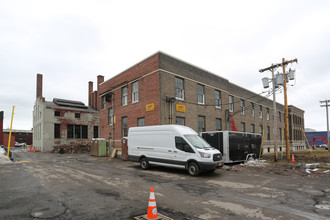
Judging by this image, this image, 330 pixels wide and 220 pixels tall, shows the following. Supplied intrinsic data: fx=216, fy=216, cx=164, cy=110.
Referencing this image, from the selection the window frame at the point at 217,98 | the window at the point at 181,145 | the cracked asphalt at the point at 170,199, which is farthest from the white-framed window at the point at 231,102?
the cracked asphalt at the point at 170,199

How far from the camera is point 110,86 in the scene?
23.7 metres

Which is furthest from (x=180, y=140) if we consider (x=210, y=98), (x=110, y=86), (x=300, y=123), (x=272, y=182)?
(x=300, y=123)

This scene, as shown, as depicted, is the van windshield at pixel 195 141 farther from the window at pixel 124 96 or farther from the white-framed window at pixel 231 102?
the white-framed window at pixel 231 102

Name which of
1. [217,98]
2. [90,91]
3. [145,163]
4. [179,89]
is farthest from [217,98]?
[90,91]

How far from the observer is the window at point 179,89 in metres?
18.9

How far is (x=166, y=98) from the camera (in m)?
17.5

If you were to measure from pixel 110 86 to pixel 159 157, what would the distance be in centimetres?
1382

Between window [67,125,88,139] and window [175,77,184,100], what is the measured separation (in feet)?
87.9

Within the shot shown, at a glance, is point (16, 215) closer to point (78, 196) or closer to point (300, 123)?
point (78, 196)

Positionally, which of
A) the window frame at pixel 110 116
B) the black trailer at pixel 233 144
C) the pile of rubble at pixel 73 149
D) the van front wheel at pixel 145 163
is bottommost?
the pile of rubble at pixel 73 149

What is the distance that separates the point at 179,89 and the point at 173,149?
8.44 metres

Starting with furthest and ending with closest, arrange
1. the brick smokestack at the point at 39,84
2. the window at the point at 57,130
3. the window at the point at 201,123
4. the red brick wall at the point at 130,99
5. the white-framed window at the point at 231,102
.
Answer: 1. the brick smokestack at the point at 39,84
2. the window at the point at 57,130
3. the white-framed window at the point at 231,102
4. the window at the point at 201,123
5. the red brick wall at the point at 130,99

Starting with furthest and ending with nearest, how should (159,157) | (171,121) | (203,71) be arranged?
(203,71), (171,121), (159,157)

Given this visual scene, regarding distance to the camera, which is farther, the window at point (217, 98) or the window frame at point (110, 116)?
the window frame at point (110, 116)
